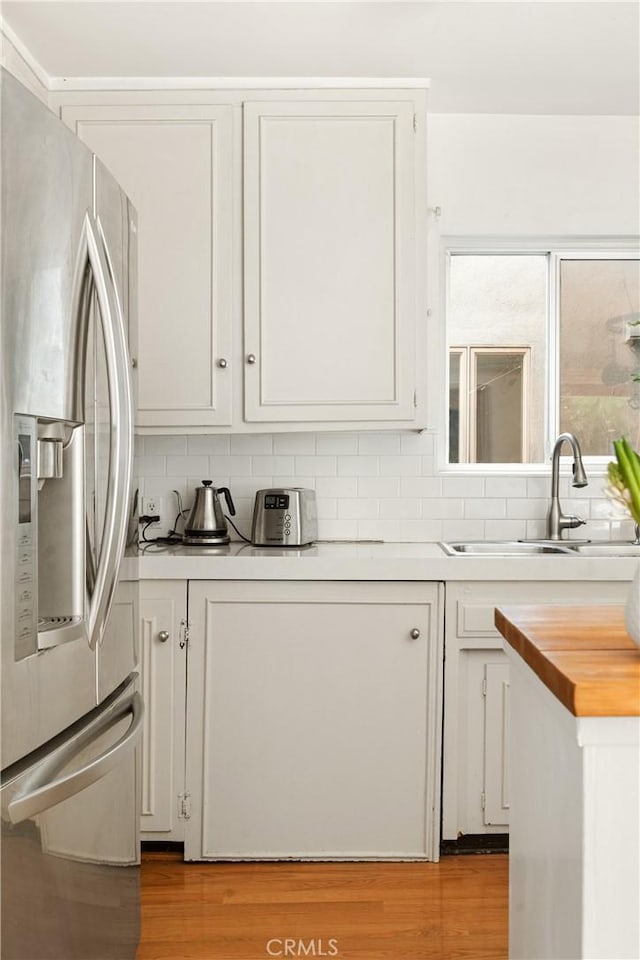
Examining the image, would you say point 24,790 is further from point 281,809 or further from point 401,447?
point 401,447

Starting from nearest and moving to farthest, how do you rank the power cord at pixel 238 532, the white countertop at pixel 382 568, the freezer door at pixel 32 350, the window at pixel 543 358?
the freezer door at pixel 32 350 < the white countertop at pixel 382 568 < the power cord at pixel 238 532 < the window at pixel 543 358

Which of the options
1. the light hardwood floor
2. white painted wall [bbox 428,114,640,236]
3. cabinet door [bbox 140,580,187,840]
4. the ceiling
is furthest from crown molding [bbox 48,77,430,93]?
the light hardwood floor

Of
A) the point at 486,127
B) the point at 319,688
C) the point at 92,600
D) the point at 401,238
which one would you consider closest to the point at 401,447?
the point at 401,238

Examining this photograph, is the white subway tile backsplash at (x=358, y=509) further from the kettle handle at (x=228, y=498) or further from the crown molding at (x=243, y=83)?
the crown molding at (x=243, y=83)

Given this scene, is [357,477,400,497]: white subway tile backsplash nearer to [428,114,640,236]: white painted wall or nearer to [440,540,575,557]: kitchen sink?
[440,540,575,557]: kitchen sink

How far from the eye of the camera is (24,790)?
1.32 m

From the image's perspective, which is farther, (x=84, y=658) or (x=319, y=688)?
(x=319, y=688)

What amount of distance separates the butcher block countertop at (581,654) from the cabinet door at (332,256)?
1.28m

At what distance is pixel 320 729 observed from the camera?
239 cm

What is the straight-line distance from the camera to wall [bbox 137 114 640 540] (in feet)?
9.66

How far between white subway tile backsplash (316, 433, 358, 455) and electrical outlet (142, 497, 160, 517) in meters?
0.63

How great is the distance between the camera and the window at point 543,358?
3037 millimetres

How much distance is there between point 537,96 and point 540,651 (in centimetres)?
231

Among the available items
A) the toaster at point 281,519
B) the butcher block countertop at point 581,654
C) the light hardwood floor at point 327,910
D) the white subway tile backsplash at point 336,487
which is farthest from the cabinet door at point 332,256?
the light hardwood floor at point 327,910
